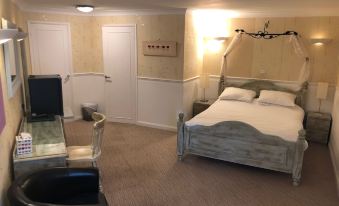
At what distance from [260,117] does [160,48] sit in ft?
7.25

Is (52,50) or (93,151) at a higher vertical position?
(52,50)

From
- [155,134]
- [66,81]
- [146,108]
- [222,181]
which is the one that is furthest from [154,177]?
[66,81]

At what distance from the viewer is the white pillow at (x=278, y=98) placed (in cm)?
503

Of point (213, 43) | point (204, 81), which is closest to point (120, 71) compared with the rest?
point (204, 81)

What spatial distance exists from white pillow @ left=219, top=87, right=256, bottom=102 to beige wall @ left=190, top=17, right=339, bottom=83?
0.45m

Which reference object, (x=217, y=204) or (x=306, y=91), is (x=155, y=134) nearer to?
(x=217, y=204)

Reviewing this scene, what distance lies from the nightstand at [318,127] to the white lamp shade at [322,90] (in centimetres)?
33

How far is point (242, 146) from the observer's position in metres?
3.80

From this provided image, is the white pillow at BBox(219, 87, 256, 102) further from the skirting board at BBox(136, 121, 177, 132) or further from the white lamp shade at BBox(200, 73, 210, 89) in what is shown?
the skirting board at BBox(136, 121, 177, 132)

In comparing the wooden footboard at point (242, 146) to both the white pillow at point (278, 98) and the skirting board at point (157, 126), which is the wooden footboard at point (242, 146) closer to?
the skirting board at point (157, 126)

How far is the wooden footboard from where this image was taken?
3.55m

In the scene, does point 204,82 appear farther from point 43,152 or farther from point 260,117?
point 43,152

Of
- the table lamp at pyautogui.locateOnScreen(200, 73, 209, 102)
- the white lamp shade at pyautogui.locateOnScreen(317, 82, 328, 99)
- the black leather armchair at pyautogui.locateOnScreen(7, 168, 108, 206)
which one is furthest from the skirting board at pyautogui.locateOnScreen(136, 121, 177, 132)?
the black leather armchair at pyautogui.locateOnScreen(7, 168, 108, 206)

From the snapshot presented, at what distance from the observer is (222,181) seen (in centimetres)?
367
